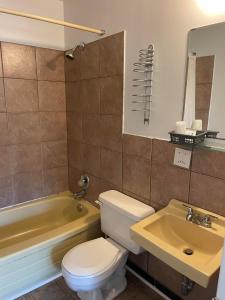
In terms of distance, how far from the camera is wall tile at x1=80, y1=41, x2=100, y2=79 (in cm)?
210

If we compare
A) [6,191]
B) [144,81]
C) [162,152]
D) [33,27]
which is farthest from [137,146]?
[33,27]

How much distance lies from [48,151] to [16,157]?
355mm

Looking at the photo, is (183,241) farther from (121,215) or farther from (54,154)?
(54,154)

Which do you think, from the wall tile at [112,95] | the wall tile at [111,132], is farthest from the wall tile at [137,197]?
the wall tile at [112,95]

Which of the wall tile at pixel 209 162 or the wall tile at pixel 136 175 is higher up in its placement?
the wall tile at pixel 209 162

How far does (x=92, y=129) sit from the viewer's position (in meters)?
2.30

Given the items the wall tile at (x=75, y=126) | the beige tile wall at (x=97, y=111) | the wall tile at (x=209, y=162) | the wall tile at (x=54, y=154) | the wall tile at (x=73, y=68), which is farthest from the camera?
the wall tile at (x=54, y=154)

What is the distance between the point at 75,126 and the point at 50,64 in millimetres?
722

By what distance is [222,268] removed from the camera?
0.76 m

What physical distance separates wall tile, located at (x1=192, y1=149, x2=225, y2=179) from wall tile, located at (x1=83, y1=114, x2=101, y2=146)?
1013mm

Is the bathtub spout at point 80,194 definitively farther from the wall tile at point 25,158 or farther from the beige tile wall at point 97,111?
the wall tile at point 25,158

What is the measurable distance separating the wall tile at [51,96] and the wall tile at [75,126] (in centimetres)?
16

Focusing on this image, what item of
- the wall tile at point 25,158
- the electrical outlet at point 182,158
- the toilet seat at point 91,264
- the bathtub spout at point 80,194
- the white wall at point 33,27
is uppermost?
the white wall at point 33,27

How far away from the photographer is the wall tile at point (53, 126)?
2547 mm
